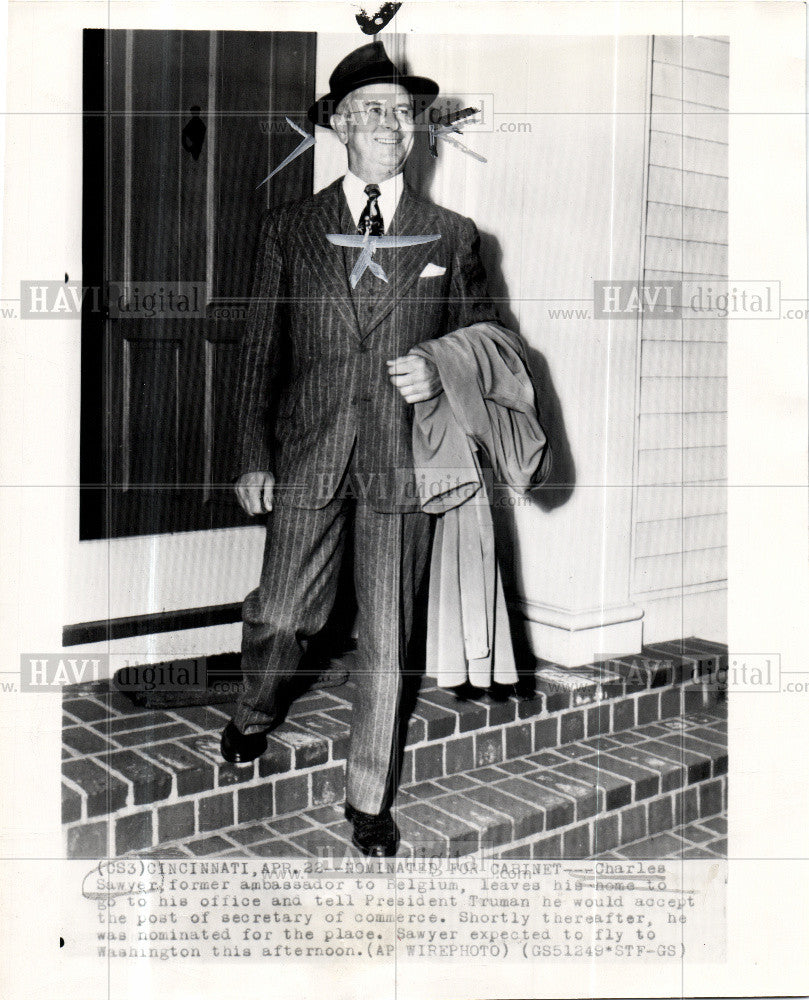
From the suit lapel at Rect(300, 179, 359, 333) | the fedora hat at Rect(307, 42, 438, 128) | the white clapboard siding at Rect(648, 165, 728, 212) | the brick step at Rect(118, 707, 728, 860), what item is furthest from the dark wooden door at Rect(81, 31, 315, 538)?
the white clapboard siding at Rect(648, 165, 728, 212)

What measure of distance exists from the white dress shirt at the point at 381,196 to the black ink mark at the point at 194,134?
2.01 feet

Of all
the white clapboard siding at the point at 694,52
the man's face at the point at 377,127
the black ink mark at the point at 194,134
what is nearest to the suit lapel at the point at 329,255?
the man's face at the point at 377,127

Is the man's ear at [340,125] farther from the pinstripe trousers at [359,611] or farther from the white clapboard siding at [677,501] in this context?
the white clapboard siding at [677,501]

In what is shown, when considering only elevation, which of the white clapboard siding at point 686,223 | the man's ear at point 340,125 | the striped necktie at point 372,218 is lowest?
the striped necktie at point 372,218

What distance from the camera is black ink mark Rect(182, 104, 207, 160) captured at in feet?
9.04

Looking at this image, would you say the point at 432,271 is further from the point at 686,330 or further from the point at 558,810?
the point at 558,810

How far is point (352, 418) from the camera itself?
2.42m

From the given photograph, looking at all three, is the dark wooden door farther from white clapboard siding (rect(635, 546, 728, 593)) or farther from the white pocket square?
white clapboard siding (rect(635, 546, 728, 593))

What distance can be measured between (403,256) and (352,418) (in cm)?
42

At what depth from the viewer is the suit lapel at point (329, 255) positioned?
238cm

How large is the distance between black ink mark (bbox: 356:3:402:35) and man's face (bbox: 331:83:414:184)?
0.14m

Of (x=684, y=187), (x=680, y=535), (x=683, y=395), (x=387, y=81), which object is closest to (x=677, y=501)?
(x=680, y=535)

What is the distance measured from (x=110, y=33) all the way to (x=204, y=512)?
1319 mm

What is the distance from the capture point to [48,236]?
219 cm
